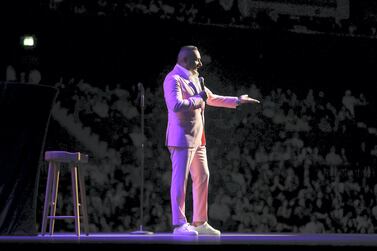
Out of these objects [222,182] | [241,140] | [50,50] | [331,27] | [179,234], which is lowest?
[179,234]

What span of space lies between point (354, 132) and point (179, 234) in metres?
2.76

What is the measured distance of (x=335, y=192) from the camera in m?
6.91

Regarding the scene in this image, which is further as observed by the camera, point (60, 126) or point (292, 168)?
point (292, 168)

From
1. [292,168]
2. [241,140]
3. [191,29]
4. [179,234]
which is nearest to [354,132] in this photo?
[292,168]

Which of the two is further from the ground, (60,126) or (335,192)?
(60,126)

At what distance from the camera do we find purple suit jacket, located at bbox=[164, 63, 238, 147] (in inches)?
199

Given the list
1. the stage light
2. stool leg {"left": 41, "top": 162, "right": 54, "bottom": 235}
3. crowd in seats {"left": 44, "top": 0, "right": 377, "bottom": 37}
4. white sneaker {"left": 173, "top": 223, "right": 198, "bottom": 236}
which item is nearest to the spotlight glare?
the stage light

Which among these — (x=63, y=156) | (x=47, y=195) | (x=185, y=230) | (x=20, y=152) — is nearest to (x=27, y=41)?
(x=63, y=156)

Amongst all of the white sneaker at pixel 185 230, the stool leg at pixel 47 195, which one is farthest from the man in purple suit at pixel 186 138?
the stool leg at pixel 47 195

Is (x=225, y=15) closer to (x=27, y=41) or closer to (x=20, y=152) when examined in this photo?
(x=27, y=41)

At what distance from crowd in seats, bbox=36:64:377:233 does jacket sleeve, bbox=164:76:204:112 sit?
1.29 meters

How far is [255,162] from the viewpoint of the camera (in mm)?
6734

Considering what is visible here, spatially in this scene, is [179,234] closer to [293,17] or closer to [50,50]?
[50,50]

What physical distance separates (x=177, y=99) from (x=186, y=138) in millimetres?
307
